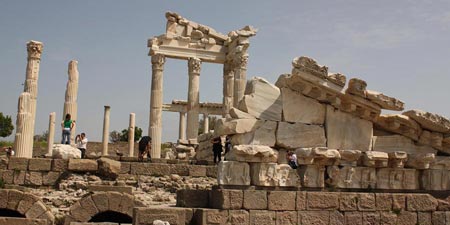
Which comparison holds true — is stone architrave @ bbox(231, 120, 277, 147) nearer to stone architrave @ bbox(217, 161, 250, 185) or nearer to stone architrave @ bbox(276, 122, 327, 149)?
stone architrave @ bbox(276, 122, 327, 149)

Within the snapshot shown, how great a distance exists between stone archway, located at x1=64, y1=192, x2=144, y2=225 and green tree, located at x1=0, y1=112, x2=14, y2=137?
6273cm

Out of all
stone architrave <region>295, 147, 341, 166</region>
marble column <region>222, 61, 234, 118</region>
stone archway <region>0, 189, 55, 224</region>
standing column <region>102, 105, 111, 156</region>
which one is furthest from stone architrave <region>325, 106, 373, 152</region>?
standing column <region>102, 105, 111, 156</region>

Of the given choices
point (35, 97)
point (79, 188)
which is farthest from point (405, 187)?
point (35, 97)

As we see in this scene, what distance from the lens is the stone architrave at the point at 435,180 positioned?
10.2 meters

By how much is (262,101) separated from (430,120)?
3454mm

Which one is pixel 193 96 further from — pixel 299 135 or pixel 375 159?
pixel 375 159

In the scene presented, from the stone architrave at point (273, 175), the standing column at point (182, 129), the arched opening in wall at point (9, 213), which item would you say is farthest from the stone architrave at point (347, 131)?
the standing column at point (182, 129)

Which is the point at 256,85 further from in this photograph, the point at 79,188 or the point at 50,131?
the point at 50,131

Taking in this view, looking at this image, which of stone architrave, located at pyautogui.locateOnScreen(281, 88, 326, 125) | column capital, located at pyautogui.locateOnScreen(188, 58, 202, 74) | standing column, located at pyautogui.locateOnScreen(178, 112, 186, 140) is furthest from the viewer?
standing column, located at pyautogui.locateOnScreen(178, 112, 186, 140)

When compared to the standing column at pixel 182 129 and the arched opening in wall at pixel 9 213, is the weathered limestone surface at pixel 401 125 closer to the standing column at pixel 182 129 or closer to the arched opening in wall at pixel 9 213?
the arched opening in wall at pixel 9 213

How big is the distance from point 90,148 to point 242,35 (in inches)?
904

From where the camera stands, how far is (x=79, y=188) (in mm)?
14492

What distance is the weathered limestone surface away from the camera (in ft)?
33.8

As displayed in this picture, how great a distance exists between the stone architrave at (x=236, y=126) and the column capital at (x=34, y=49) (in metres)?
19.5
